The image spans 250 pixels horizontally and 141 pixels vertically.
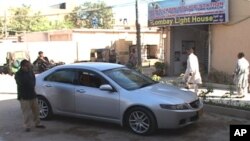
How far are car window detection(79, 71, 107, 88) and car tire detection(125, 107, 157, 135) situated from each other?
1.03 metres

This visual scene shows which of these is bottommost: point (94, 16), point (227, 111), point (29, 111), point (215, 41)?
point (227, 111)

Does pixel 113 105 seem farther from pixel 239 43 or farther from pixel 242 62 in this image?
pixel 239 43

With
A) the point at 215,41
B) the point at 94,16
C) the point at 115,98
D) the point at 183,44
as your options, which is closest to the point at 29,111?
the point at 115,98

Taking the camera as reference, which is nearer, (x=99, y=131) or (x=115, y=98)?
(x=115, y=98)

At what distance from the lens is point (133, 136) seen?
8703mm

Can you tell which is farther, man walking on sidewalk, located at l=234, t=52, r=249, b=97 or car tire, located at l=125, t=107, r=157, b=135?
man walking on sidewalk, located at l=234, t=52, r=249, b=97

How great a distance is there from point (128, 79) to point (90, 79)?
863 millimetres

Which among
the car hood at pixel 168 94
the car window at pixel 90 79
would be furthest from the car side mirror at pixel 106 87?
the car hood at pixel 168 94

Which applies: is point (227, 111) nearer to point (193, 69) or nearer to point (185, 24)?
point (193, 69)

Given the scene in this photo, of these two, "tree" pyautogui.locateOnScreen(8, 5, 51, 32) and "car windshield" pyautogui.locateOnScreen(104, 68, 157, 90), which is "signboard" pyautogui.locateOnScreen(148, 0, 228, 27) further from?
"tree" pyautogui.locateOnScreen(8, 5, 51, 32)

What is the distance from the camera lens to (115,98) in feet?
29.6

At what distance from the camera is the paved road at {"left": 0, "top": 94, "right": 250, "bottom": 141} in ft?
28.2

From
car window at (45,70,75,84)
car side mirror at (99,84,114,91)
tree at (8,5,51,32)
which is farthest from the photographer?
tree at (8,5,51,32)

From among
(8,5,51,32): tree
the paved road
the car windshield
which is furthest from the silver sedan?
(8,5,51,32): tree
